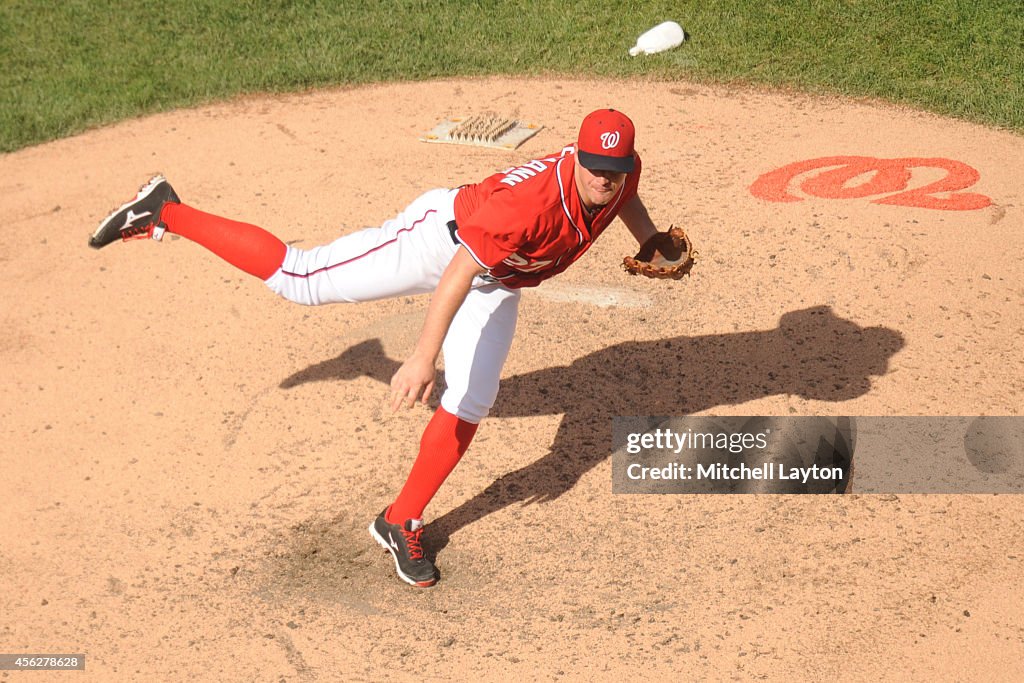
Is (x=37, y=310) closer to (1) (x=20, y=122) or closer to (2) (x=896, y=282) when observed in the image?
(1) (x=20, y=122)

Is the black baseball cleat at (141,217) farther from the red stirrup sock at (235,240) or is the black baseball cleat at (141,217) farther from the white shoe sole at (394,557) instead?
the white shoe sole at (394,557)

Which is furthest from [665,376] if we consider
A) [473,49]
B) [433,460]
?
[473,49]

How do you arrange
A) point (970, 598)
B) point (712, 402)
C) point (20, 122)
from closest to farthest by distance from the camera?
point (970, 598) → point (712, 402) → point (20, 122)

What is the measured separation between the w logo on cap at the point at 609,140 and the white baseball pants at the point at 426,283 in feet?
2.79

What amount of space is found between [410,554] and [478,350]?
0.92 m

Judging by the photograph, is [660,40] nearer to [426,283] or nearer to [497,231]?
[426,283]

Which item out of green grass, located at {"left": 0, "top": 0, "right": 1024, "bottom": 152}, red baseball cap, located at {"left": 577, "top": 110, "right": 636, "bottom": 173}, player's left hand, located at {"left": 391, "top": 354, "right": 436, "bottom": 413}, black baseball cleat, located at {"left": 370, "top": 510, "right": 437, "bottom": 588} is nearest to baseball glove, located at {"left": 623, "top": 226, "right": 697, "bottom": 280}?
red baseball cap, located at {"left": 577, "top": 110, "right": 636, "bottom": 173}

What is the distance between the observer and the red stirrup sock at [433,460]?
4.72m

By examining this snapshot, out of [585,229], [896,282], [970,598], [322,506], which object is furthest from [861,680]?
[896,282]

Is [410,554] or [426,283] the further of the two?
[426,283]

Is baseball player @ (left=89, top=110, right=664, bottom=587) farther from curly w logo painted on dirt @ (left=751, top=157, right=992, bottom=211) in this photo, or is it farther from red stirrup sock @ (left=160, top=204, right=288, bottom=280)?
curly w logo painted on dirt @ (left=751, top=157, right=992, bottom=211)

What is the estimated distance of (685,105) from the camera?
8945mm

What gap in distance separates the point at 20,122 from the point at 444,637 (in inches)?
275

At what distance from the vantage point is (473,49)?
1007cm
